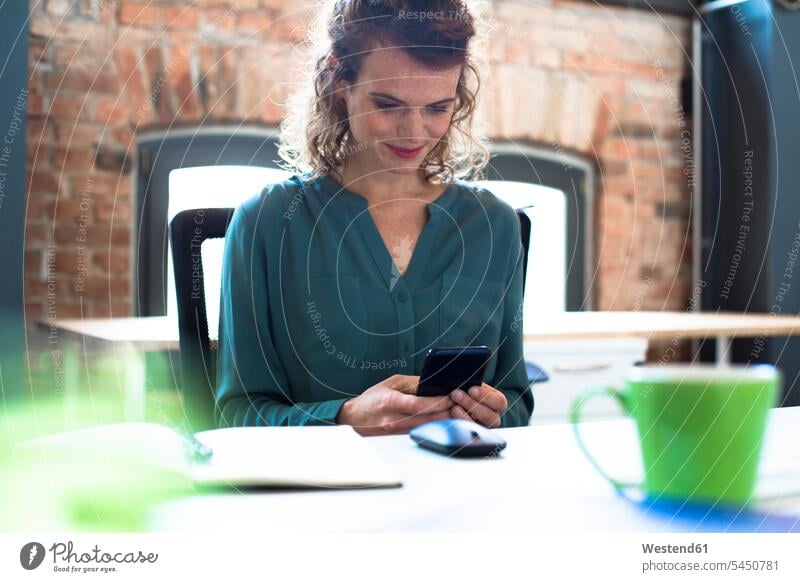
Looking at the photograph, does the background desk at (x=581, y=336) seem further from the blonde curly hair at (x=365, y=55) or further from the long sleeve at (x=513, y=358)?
the blonde curly hair at (x=365, y=55)

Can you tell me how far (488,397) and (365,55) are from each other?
0.78 feet

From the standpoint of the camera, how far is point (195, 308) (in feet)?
1.78

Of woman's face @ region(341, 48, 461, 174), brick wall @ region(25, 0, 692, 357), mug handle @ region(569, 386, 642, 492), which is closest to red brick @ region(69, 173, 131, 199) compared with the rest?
brick wall @ region(25, 0, 692, 357)

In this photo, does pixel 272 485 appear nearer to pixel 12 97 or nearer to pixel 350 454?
pixel 350 454

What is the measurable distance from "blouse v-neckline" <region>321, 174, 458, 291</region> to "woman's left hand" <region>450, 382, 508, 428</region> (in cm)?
12

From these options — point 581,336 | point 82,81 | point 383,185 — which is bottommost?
point 581,336

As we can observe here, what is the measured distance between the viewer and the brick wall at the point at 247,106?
42 centimetres

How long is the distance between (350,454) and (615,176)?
0.90 m

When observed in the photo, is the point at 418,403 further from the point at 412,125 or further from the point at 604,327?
the point at 604,327

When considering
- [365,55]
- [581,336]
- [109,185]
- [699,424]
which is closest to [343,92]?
[365,55]

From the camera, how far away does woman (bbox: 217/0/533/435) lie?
480 millimetres

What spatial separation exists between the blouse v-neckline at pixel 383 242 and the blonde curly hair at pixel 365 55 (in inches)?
1.1

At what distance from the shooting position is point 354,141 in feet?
1.86

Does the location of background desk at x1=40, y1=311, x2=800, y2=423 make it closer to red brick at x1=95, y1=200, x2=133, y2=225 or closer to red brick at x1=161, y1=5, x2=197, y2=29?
red brick at x1=95, y1=200, x2=133, y2=225
